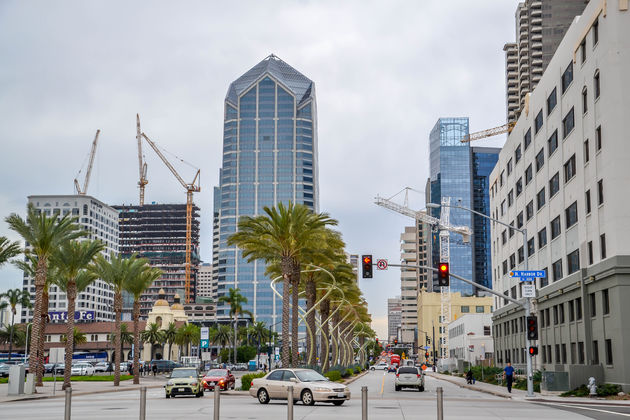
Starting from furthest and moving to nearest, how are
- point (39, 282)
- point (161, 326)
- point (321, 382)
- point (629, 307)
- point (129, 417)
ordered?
1. point (161, 326)
2. point (39, 282)
3. point (629, 307)
4. point (321, 382)
5. point (129, 417)

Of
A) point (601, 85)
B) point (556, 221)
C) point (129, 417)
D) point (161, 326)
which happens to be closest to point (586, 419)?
point (129, 417)

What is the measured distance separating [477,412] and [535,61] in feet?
568

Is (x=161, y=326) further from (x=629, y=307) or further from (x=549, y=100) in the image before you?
(x=629, y=307)

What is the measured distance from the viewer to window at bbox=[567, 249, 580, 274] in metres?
49.9

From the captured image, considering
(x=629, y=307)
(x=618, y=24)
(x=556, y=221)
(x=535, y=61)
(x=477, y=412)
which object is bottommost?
(x=477, y=412)

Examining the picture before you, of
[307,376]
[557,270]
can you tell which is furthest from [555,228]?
[307,376]

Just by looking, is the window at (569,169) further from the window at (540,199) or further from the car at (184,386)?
the car at (184,386)

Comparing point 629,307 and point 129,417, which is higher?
point 629,307

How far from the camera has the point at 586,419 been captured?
2534 centimetres

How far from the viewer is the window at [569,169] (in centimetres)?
5056

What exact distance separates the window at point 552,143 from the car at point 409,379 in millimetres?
19690

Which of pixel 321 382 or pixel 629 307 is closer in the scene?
pixel 321 382

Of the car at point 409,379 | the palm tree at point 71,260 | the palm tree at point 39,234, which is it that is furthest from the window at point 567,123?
the palm tree at point 71,260

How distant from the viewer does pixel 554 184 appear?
186ft
